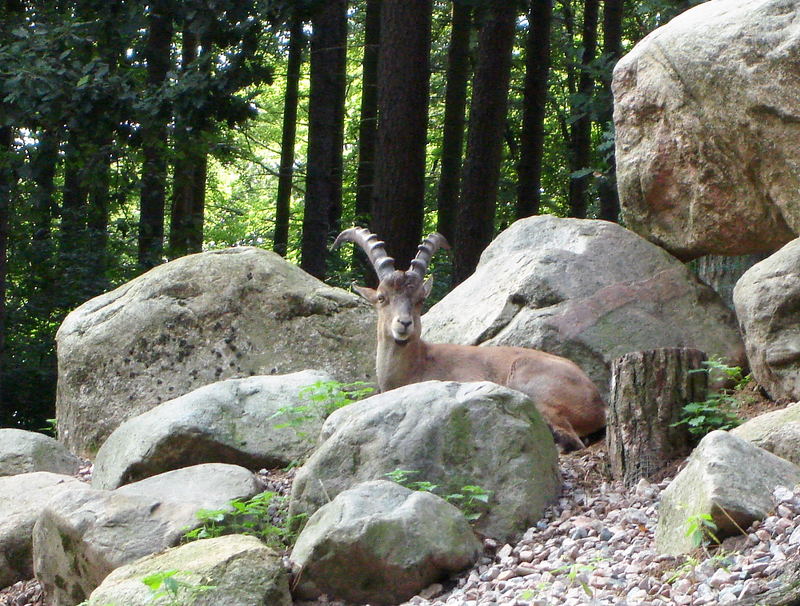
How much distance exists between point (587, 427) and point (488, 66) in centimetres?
886

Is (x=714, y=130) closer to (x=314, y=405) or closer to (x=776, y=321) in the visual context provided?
(x=776, y=321)

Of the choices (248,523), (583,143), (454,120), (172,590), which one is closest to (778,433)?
(248,523)

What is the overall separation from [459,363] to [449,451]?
8.95 ft

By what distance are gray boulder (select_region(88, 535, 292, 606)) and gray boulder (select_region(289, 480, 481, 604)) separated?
21 cm

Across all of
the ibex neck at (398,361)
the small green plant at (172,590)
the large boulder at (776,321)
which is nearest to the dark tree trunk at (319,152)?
the ibex neck at (398,361)

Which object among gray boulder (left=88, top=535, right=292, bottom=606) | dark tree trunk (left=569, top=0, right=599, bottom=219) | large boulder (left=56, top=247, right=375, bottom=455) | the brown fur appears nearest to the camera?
gray boulder (left=88, top=535, right=292, bottom=606)

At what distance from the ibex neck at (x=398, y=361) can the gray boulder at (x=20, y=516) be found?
2.77 metres

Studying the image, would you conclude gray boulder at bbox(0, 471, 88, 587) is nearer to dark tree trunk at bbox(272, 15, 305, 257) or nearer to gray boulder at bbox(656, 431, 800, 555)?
gray boulder at bbox(656, 431, 800, 555)

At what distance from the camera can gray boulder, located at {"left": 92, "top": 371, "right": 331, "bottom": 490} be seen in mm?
7941

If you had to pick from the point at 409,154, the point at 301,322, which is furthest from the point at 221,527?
the point at 409,154

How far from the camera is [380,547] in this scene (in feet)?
18.4

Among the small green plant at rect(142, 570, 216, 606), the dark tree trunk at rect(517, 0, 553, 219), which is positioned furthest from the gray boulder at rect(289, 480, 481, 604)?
the dark tree trunk at rect(517, 0, 553, 219)

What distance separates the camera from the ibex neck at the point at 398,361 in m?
9.42

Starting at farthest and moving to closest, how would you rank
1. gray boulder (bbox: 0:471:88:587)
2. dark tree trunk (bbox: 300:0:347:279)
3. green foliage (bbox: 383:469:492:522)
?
dark tree trunk (bbox: 300:0:347:279)
gray boulder (bbox: 0:471:88:587)
green foliage (bbox: 383:469:492:522)
